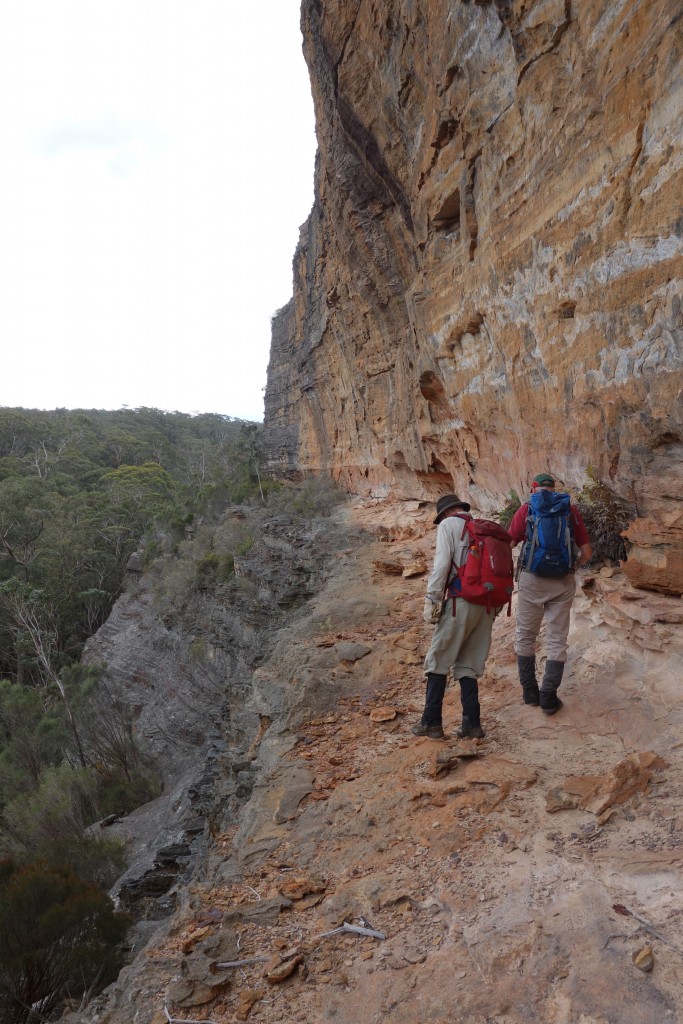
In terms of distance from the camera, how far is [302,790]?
11.6ft

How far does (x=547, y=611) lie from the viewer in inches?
138

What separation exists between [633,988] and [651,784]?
1037mm

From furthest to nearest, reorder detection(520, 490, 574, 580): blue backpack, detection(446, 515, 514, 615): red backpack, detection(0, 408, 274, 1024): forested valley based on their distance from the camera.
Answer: detection(0, 408, 274, 1024): forested valley
detection(520, 490, 574, 580): blue backpack
detection(446, 515, 514, 615): red backpack

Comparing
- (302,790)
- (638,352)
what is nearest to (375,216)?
(638,352)

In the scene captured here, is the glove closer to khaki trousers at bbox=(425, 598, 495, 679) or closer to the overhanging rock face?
khaki trousers at bbox=(425, 598, 495, 679)

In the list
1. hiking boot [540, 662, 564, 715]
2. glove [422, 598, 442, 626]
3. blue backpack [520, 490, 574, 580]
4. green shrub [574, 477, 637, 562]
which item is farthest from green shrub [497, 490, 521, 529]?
glove [422, 598, 442, 626]

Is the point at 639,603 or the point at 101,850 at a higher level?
the point at 639,603

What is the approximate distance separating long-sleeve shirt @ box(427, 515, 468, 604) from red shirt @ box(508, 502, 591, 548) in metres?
0.35

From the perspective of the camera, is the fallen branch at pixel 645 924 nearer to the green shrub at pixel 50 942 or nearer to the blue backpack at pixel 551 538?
the blue backpack at pixel 551 538

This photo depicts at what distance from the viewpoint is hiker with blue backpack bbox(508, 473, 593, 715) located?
11.1ft

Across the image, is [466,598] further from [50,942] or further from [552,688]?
[50,942]

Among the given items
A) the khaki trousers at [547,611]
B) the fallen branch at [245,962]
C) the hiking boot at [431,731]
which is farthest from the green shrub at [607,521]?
the fallen branch at [245,962]

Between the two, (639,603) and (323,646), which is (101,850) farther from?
(639,603)

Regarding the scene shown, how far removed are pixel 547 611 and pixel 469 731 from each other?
2.81ft
